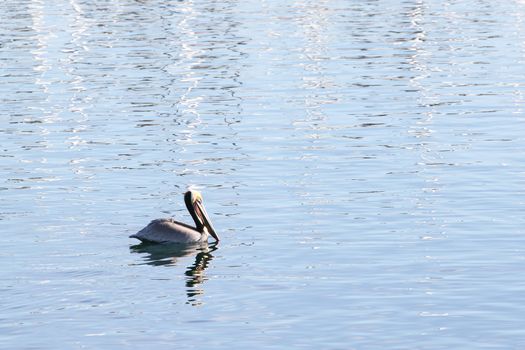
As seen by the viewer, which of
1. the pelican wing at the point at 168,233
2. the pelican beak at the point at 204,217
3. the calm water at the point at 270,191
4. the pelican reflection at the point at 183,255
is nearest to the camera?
the calm water at the point at 270,191

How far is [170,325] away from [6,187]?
36.1 ft

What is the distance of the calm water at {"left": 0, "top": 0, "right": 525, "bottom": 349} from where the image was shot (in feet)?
61.9

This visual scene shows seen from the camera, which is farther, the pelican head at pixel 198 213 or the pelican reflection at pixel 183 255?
the pelican head at pixel 198 213

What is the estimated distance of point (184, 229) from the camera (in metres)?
A: 24.2

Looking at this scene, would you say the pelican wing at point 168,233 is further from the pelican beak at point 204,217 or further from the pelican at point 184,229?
the pelican beak at point 204,217

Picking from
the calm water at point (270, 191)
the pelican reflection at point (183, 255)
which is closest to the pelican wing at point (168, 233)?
the pelican reflection at point (183, 255)

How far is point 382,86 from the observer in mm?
43250

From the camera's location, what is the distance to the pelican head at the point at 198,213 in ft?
79.4

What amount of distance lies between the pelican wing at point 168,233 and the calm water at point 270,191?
27 centimetres

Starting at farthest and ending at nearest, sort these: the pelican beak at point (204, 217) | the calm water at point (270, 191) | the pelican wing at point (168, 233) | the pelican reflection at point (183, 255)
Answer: the pelican beak at point (204, 217) < the pelican wing at point (168, 233) < the pelican reflection at point (183, 255) < the calm water at point (270, 191)

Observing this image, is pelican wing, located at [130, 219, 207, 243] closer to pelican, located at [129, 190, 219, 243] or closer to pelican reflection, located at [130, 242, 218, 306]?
pelican, located at [129, 190, 219, 243]

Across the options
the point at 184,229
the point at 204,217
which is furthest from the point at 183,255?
the point at 204,217

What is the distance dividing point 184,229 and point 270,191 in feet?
13.1

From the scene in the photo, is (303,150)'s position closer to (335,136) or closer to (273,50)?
(335,136)
